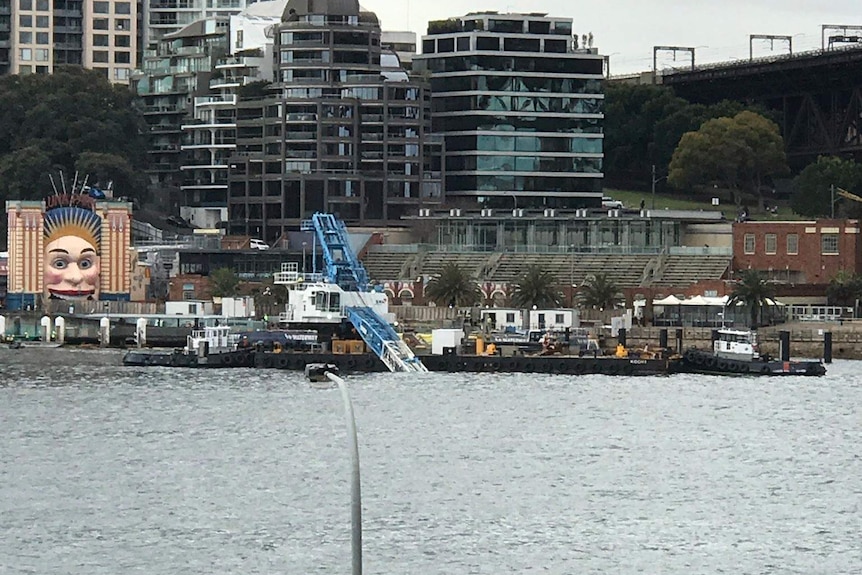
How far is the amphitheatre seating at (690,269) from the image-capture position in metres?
156

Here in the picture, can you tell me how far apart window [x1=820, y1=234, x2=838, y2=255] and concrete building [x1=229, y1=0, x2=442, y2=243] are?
41.7 metres

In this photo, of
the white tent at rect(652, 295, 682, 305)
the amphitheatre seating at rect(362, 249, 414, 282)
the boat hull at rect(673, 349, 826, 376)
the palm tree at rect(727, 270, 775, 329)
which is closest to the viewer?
the boat hull at rect(673, 349, 826, 376)

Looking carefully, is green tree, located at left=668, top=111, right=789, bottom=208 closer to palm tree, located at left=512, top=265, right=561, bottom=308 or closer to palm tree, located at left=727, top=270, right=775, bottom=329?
palm tree, located at left=512, top=265, right=561, bottom=308

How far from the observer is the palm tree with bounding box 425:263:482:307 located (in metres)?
149

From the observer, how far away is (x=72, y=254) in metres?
156

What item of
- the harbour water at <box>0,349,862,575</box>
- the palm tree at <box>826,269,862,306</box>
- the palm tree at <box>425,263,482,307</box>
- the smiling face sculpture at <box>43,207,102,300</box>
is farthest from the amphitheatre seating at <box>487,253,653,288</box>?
the harbour water at <box>0,349,862,575</box>

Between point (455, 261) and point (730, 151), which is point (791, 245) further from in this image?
point (730, 151)

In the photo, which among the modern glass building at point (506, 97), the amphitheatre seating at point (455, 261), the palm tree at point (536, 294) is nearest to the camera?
the palm tree at point (536, 294)

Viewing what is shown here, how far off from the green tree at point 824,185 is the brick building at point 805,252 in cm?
2017

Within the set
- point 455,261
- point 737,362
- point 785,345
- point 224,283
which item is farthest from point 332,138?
point 737,362

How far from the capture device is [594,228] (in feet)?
544

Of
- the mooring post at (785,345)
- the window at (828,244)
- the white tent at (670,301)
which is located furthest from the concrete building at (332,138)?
the mooring post at (785,345)

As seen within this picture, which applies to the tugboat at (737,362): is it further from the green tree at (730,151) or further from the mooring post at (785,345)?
the green tree at (730,151)

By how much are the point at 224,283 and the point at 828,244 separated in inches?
1498
